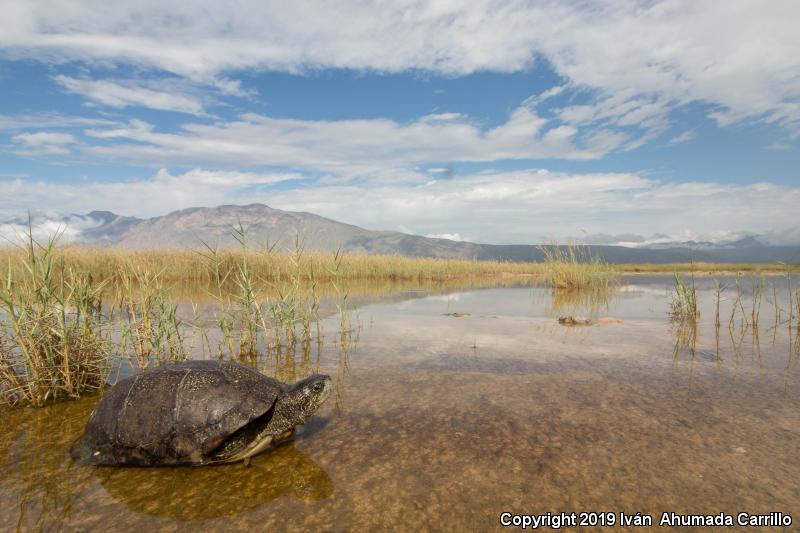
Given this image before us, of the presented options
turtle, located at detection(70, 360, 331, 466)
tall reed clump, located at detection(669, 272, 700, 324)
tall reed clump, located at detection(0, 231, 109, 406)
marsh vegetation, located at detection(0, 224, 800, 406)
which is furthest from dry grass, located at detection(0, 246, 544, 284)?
turtle, located at detection(70, 360, 331, 466)

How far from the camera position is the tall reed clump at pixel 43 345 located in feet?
13.9

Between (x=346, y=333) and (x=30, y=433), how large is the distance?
471 cm

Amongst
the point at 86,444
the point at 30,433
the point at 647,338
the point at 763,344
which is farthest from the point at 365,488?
the point at 763,344

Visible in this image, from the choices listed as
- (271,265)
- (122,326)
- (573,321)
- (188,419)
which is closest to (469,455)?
(188,419)

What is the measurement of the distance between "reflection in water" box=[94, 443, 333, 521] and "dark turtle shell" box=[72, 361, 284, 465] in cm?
12

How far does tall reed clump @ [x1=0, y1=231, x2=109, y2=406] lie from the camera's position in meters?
4.25

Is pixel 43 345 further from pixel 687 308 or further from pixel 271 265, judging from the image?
pixel 271 265

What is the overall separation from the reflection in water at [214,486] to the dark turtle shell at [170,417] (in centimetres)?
12

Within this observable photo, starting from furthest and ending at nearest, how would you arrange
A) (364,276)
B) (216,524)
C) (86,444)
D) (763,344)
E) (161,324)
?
(364,276), (763,344), (161,324), (86,444), (216,524)

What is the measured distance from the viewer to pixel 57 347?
14.8 feet

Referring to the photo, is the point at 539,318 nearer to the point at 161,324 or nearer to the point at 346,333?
the point at 346,333

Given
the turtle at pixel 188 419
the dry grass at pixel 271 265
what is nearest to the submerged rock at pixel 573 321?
the turtle at pixel 188 419

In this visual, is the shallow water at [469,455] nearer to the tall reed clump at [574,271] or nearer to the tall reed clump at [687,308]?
the tall reed clump at [687,308]

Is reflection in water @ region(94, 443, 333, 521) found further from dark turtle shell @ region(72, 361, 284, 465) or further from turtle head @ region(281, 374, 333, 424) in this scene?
turtle head @ region(281, 374, 333, 424)
